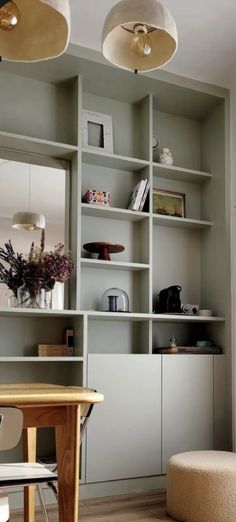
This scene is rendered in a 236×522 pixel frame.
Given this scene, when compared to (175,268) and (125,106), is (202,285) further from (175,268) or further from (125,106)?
(125,106)

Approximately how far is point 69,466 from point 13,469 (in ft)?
0.85

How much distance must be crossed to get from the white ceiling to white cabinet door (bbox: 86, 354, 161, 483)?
204cm

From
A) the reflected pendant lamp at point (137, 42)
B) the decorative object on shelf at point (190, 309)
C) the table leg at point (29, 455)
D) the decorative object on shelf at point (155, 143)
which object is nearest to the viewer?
the reflected pendant lamp at point (137, 42)

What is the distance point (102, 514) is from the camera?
3213 mm

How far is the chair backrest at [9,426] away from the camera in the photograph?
174 centimetres

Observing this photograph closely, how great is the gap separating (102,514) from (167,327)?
58.1 inches

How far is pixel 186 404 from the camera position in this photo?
389 cm

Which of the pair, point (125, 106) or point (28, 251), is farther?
point (125, 106)

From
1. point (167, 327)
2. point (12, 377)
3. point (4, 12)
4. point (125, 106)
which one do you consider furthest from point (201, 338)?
point (4, 12)

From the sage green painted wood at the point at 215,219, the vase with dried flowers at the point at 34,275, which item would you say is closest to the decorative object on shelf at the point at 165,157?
the sage green painted wood at the point at 215,219

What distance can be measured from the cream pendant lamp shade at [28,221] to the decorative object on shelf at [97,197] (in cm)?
35

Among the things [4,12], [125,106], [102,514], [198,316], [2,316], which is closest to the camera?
[4,12]

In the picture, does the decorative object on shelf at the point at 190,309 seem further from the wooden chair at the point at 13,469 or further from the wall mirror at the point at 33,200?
the wooden chair at the point at 13,469

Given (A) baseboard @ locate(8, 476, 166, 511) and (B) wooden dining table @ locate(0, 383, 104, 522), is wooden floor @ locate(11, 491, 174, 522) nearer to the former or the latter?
(A) baseboard @ locate(8, 476, 166, 511)
